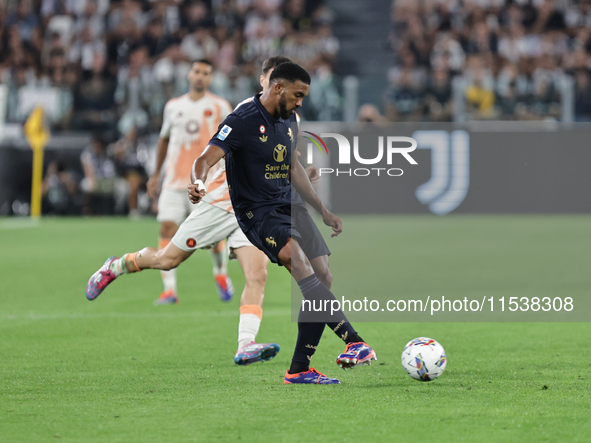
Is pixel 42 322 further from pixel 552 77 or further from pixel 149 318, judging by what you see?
pixel 552 77

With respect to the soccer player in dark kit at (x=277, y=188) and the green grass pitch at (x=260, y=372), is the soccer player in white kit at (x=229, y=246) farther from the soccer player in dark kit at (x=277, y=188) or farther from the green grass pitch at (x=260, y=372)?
the soccer player in dark kit at (x=277, y=188)

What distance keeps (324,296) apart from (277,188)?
752 mm

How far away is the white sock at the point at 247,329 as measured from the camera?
5.83 metres

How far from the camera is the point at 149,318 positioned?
25.9ft

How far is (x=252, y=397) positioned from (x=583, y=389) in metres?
1.79

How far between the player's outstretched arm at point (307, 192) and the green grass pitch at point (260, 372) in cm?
30

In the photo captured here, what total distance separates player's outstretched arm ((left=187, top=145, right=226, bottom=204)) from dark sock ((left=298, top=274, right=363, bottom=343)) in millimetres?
803

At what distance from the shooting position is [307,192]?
18.3 ft

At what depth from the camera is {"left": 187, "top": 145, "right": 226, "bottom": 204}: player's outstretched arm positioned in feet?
15.9

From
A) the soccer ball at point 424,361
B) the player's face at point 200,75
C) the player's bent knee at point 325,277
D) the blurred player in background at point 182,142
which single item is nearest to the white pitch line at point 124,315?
the blurred player in background at point 182,142

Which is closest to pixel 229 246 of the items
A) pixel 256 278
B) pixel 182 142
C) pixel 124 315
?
pixel 256 278

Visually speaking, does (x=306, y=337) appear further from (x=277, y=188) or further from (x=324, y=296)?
(x=277, y=188)

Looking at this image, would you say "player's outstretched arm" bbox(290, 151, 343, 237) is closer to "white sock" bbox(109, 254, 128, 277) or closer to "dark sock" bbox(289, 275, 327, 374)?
"dark sock" bbox(289, 275, 327, 374)

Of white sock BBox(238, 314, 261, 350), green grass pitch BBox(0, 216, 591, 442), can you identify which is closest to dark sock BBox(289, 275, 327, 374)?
green grass pitch BBox(0, 216, 591, 442)
